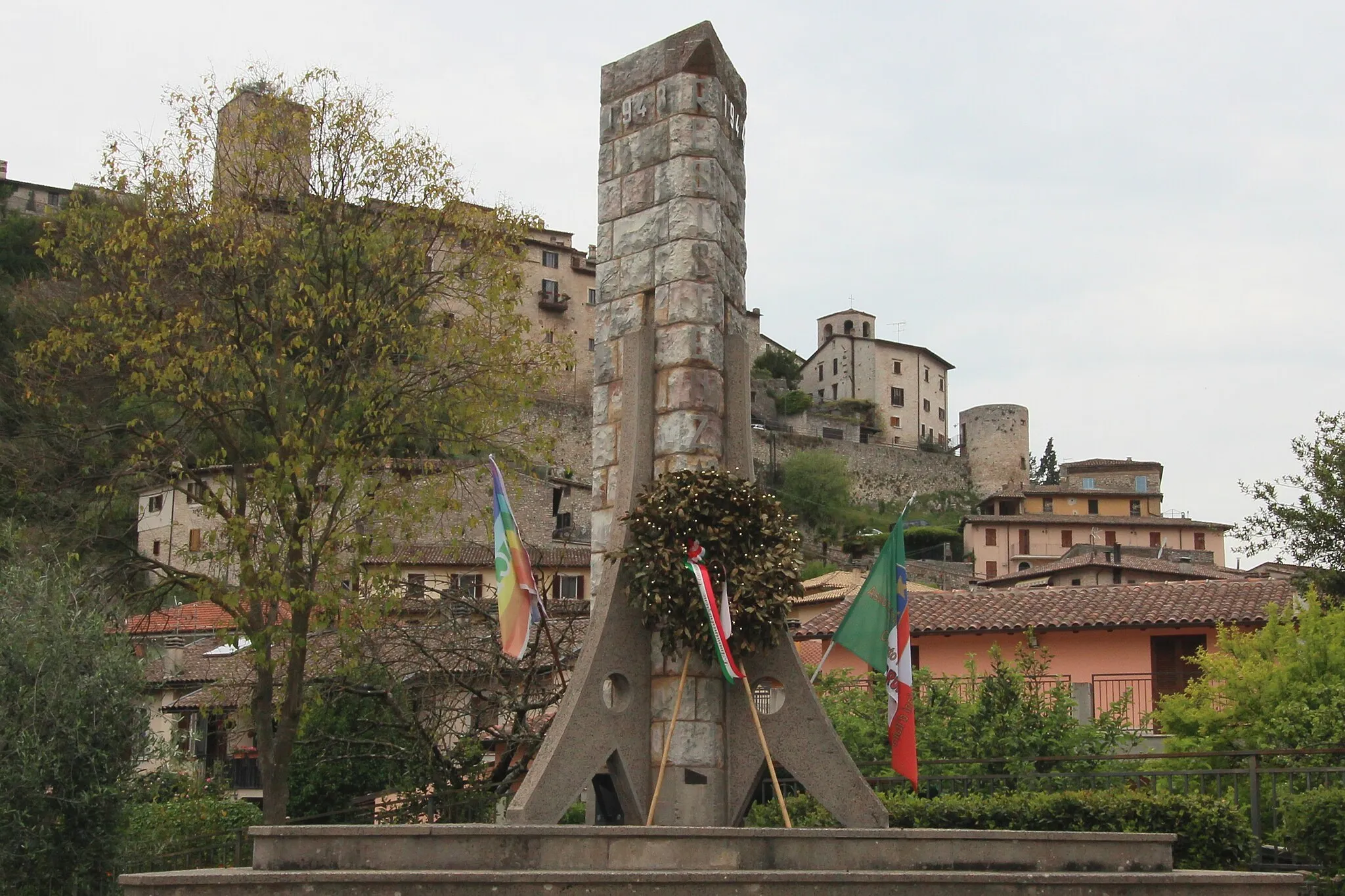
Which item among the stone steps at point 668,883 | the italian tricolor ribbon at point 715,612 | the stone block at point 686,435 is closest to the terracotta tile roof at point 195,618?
the stone block at point 686,435

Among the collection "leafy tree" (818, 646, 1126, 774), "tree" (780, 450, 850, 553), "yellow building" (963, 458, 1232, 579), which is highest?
"tree" (780, 450, 850, 553)

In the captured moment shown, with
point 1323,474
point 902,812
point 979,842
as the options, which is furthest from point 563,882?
point 1323,474

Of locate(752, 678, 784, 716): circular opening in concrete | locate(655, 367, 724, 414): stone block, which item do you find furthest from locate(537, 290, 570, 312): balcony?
locate(752, 678, 784, 716): circular opening in concrete

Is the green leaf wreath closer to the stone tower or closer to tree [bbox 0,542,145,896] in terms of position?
the stone tower

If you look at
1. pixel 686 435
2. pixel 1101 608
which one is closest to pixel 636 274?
pixel 686 435

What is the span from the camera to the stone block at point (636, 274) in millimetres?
10039

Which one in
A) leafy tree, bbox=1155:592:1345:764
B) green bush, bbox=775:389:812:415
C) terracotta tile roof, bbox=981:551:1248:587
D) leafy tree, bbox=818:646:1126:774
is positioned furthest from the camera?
green bush, bbox=775:389:812:415

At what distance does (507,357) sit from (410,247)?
5.91ft

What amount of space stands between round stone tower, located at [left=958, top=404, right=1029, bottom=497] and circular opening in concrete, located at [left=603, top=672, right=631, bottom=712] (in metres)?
79.8

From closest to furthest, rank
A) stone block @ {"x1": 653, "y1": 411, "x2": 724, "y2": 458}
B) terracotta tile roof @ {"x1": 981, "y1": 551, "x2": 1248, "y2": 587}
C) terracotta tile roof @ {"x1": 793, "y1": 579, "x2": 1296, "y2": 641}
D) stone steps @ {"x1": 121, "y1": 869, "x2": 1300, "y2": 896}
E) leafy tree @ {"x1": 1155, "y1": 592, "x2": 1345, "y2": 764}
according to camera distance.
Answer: stone steps @ {"x1": 121, "y1": 869, "x2": 1300, "y2": 896} < stone block @ {"x1": 653, "y1": 411, "x2": 724, "y2": 458} < leafy tree @ {"x1": 1155, "y1": 592, "x2": 1345, "y2": 764} < terracotta tile roof @ {"x1": 793, "y1": 579, "x2": 1296, "y2": 641} < terracotta tile roof @ {"x1": 981, "y1": 551, "x2": 1248, "y2": 587}

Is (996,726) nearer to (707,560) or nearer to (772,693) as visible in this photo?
(772,693)

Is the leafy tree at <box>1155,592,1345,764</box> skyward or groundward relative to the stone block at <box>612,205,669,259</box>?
groundward

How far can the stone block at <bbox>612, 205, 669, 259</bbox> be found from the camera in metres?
10.0

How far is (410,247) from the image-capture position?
17.8m
